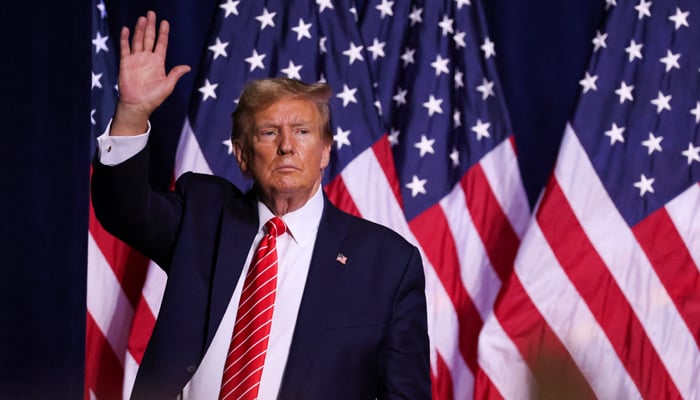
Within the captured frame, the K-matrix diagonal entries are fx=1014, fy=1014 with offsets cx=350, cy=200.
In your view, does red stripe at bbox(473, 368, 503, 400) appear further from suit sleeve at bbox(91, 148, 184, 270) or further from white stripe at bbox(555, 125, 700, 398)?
suit sleeve at bbox(91, 148, 184, 270)

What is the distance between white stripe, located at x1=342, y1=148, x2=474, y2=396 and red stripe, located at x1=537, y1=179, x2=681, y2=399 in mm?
439

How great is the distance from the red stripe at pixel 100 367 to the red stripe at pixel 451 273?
3.89 feet

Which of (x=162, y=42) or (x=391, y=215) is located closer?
(x=162, y=42)

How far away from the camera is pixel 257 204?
2.22m

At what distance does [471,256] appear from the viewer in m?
3.62

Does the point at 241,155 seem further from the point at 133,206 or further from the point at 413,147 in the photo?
the point at 413,147

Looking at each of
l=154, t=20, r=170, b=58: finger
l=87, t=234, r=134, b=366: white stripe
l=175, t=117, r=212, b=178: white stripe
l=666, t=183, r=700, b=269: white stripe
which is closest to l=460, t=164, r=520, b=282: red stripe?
l=666, t=183, r=700, b=269: white stripe

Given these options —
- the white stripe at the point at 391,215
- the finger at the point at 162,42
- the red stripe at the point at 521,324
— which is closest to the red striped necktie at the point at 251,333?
the finger at the point at 162,42

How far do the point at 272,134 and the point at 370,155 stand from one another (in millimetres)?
1394

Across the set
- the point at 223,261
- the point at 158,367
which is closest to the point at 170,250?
the point at 223,261

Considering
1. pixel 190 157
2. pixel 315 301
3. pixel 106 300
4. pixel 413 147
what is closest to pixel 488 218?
pixel 413 147

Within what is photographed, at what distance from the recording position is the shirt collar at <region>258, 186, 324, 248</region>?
2172 mm

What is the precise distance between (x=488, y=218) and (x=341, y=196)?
1.78 ft

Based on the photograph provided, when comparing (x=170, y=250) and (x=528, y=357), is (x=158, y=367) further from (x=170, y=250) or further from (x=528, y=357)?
(x=528, y=357)
